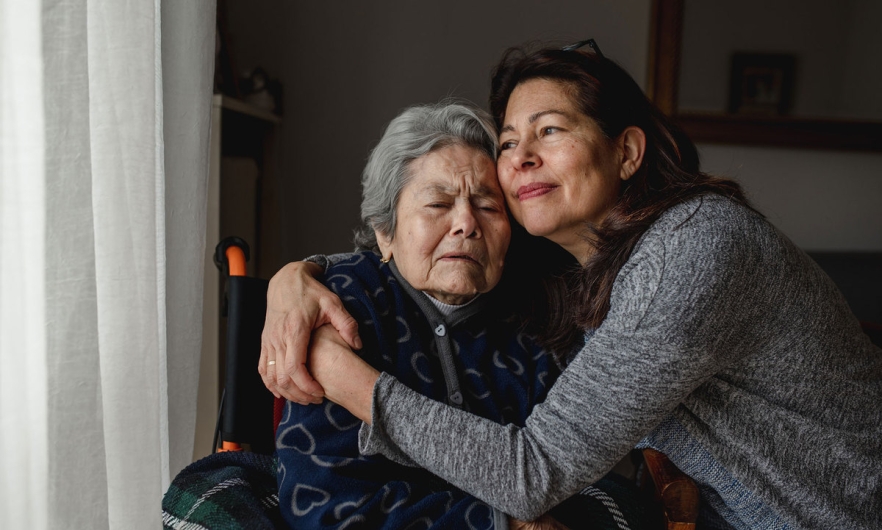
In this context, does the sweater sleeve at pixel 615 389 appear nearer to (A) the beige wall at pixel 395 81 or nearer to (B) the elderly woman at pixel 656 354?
(B) the elderly woman at pixel 656 354

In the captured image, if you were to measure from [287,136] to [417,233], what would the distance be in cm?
167

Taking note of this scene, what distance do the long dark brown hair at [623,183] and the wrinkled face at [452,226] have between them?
0.56 ft

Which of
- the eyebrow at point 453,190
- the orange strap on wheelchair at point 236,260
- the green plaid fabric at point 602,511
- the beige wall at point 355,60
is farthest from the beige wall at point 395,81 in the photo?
Answer: the green plaid fabric at point 602,511

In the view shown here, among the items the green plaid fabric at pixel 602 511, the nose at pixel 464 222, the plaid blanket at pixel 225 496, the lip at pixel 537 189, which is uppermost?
the lip at pixel 537 189

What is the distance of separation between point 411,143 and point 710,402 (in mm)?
753

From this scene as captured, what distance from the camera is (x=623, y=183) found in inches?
53.4

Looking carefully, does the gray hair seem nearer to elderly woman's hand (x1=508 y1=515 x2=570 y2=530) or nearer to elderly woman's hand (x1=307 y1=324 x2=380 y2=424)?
elderly woman's hand (x1=307 y1=324 x2=380 y2=424)

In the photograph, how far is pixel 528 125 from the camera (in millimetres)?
1346

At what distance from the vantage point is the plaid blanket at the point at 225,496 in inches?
45.2

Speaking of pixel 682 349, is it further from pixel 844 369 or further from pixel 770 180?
pixel 770 180

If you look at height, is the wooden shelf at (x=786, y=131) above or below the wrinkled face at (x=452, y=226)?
above

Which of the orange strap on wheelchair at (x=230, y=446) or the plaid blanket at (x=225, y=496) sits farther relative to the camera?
the orange strap on wheelchair at (x=230, y=446)

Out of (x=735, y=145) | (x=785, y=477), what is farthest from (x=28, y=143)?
(x=735, y=145)

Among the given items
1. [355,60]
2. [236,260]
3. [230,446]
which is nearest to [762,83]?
[355,60]
